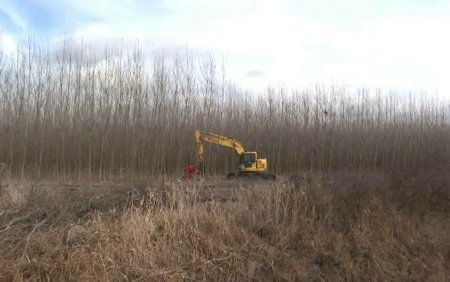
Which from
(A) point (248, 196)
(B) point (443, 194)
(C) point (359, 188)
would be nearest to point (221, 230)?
(A) point (248, 196)

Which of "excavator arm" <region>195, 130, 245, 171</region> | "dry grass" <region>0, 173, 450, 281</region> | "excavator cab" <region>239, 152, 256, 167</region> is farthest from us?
"excavator arm" <region>195, 130, 245, 171</region>

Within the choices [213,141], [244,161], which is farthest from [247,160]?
[213,141]

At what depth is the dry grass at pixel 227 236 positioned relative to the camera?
27.1 feet

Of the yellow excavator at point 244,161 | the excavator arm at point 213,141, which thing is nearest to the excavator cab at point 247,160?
the yellow excavator at point 244,161

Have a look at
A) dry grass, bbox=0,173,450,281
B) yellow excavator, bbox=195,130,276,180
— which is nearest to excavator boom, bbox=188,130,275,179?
yellow excavator, bbox=195,130,276,180

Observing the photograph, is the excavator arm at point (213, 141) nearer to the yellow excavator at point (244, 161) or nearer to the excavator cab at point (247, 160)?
the yellow excavator at point (244, 161)

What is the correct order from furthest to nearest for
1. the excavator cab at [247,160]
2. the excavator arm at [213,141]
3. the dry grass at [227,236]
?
the excavator arm at [213,141] → the excavator cab at [247,160] → the dry grass at [227,236]

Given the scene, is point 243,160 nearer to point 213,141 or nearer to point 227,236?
point 213,141

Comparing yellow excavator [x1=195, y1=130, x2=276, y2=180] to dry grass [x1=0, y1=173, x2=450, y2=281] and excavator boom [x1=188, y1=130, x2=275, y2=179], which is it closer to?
excavator boom [x1=188, y1=130, x2=275, y2=179]

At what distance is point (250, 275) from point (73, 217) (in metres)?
3.60

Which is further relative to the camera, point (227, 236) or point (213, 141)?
point (213, 141)

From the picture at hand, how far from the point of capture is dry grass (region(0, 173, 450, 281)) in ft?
27.1

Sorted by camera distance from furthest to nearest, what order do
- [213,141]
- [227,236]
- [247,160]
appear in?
[213,141], [247,160], [227,236]

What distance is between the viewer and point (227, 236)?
9453 millimetres
